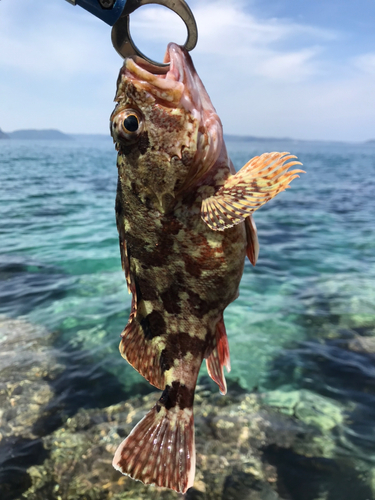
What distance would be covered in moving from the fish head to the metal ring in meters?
0.06

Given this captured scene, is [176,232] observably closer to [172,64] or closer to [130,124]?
[130,124]

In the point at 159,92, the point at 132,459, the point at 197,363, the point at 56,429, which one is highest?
the point at 159,92

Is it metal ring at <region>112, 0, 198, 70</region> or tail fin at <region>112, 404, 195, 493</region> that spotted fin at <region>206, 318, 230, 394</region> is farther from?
metal ring at <region>112, 0, 198, 70</region>

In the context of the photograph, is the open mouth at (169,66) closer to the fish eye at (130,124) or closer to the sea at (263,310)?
the fish eye at (130,124)

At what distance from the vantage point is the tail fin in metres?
2.87

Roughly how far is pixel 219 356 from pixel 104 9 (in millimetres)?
2511

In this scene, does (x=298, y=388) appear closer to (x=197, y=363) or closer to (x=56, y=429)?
(x=56, y=429)

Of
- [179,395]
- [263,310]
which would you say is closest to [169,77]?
[179,395]

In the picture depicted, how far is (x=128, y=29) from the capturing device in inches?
92.4

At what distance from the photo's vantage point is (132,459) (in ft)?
9.61

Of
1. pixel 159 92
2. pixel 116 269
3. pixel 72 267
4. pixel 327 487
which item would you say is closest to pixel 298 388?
pixel 327 487

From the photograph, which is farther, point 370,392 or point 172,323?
point 370,392

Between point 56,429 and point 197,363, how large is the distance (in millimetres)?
4211

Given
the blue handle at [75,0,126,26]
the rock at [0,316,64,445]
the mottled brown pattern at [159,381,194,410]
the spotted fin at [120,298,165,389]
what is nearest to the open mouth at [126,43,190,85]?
the blue handle at [75,0,126,26]
